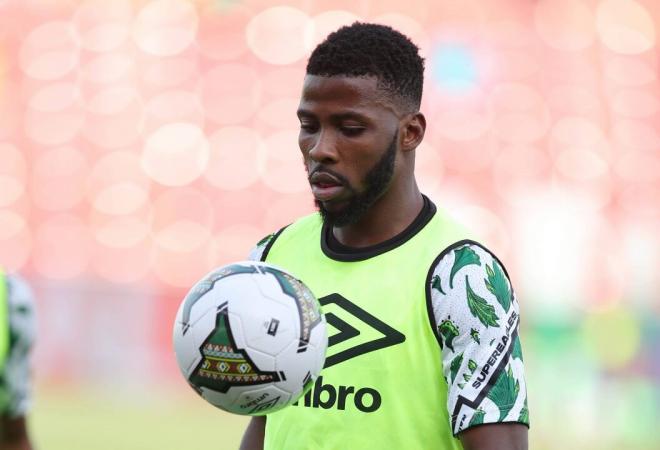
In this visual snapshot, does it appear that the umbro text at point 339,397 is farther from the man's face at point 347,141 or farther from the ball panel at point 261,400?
the man's face at point 347,141

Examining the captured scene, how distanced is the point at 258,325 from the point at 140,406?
12.3 meters

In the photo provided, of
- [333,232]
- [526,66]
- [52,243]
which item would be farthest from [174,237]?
[333,232]

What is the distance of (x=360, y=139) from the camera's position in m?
3.07

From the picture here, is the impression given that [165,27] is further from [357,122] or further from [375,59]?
[357,122]

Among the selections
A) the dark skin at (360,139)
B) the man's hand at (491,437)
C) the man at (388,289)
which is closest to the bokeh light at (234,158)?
the man at (388,289)

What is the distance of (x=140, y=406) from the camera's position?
14.5 metres

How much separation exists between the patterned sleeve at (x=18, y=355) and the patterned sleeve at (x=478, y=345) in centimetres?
180

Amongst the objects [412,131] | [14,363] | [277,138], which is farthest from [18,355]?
[277,138]

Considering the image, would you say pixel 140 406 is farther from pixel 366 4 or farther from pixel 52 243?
pixel 366 4

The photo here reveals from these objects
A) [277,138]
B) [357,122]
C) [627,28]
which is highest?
[627,28]

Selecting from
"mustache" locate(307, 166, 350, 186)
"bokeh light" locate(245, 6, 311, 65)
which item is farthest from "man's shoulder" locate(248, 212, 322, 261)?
"bokeh light" locate(245, 6, 311, 65)

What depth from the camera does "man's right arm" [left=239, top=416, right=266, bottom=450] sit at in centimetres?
343

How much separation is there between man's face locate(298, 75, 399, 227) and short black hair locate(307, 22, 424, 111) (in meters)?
0.04

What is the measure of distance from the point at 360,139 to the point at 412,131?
225mm
